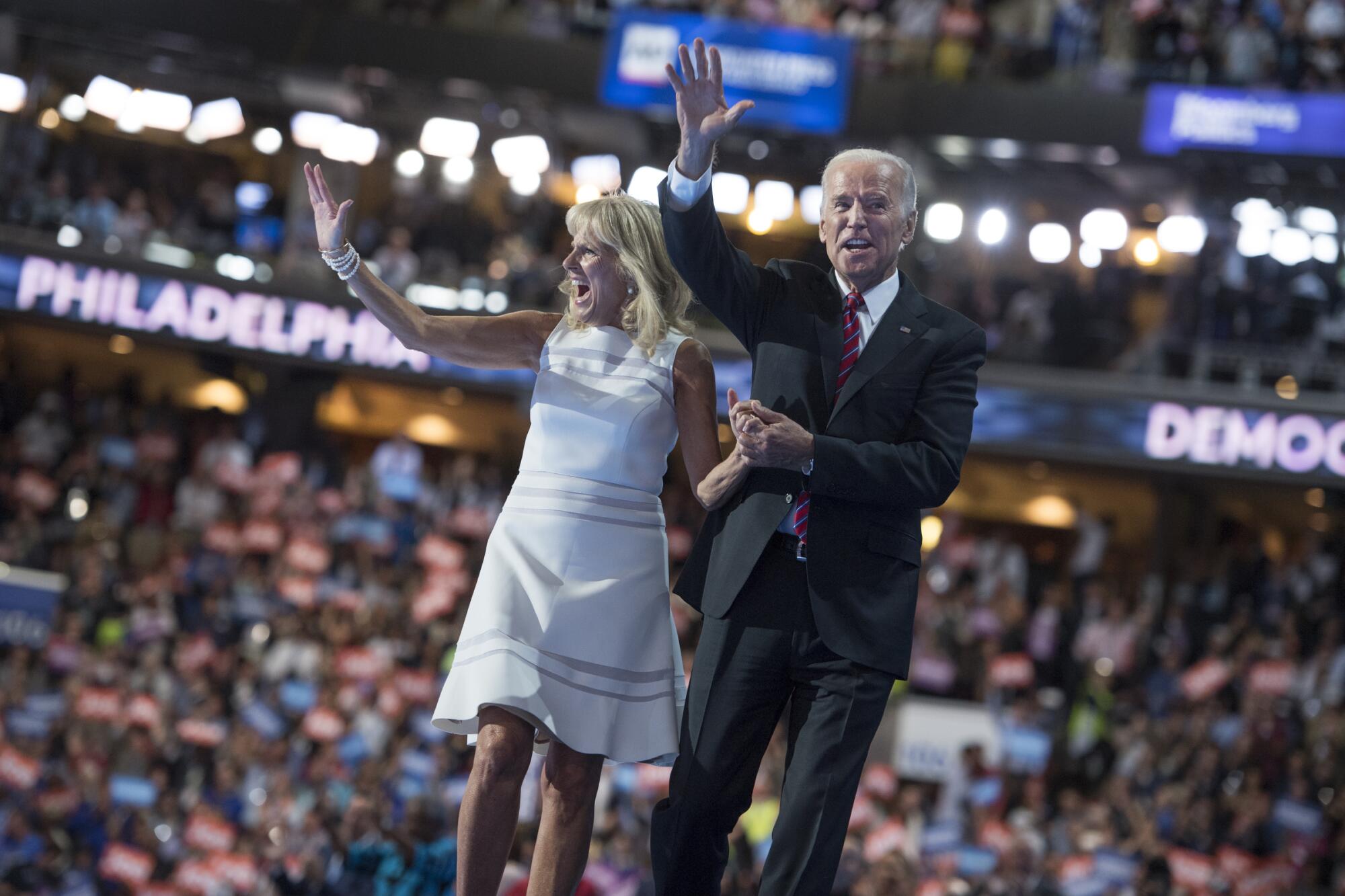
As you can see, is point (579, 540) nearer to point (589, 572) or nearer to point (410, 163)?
point (589, 572)

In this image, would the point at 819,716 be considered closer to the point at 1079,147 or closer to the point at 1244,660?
the point at 1244,660

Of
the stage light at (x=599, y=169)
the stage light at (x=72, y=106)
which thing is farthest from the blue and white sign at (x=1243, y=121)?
the stage light at (x=72, y=106)

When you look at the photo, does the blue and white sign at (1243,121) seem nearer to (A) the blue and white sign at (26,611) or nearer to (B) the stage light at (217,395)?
(A) the blue and white sign at (26,611)

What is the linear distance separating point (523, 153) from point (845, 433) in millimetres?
14128

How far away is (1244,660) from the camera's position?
10703 millimetres

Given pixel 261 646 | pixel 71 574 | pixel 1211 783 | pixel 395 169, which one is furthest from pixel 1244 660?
pixel 395 169

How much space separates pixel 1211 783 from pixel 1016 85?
8.01 metres

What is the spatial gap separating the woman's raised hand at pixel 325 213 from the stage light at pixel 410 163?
14.6m

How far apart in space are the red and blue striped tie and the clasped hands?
17 cm

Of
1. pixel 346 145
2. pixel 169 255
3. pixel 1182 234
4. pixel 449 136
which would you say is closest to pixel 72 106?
pixel 346 145

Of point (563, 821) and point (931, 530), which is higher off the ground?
point (563, 821)

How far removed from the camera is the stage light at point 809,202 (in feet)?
56.0

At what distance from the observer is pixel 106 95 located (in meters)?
16.7

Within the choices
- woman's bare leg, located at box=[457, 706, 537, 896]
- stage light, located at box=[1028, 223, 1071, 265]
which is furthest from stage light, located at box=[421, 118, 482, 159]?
woman's bare leg, located at box=[457, 706, 537, 896]
